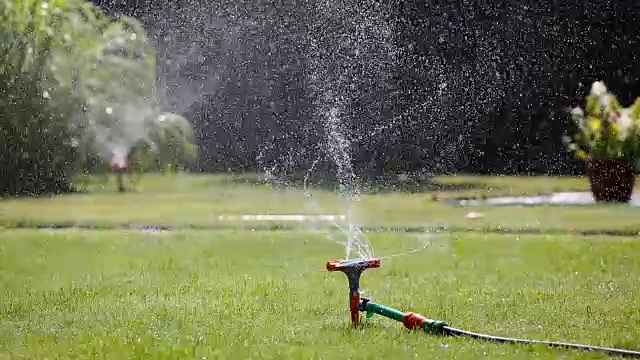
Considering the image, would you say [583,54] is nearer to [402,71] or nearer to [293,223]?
[402,71]

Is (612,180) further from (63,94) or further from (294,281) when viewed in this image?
(63,94)

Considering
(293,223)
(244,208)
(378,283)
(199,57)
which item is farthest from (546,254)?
(199,57)

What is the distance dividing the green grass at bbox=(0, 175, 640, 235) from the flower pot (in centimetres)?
28

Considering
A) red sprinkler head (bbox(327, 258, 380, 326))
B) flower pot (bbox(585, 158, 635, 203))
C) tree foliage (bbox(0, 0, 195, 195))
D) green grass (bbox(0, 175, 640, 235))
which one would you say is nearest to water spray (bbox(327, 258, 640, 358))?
red sprinkler head (bbox(327, 258, 380, 326))

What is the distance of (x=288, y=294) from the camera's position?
244 cm

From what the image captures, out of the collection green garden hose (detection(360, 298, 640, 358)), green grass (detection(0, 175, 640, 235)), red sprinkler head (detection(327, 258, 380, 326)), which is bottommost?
green garden hose (detection(360, 298, 640, 358))

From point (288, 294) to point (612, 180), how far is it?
2.54m

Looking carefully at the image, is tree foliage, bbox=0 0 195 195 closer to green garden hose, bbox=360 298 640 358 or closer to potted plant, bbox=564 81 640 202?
potted plant, bbox=564 81 640 202

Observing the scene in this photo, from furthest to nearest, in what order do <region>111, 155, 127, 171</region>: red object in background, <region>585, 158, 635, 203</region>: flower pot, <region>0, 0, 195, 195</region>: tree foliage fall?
<region>111, 155, 127, 171</region>: red object in background
<region>0, 0, 195, 195</region>: tree foliage
<region>585, 158, 635, 203</region>: flower pot

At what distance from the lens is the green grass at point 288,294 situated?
189 centimetres

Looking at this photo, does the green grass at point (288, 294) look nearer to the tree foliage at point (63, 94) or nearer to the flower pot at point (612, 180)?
the flower pot at point (612, 180)

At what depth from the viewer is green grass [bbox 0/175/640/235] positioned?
3.84m

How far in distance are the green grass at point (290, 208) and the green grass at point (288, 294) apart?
33 cm

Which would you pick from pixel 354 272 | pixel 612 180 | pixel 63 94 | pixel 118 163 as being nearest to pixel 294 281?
pixel 354 272
